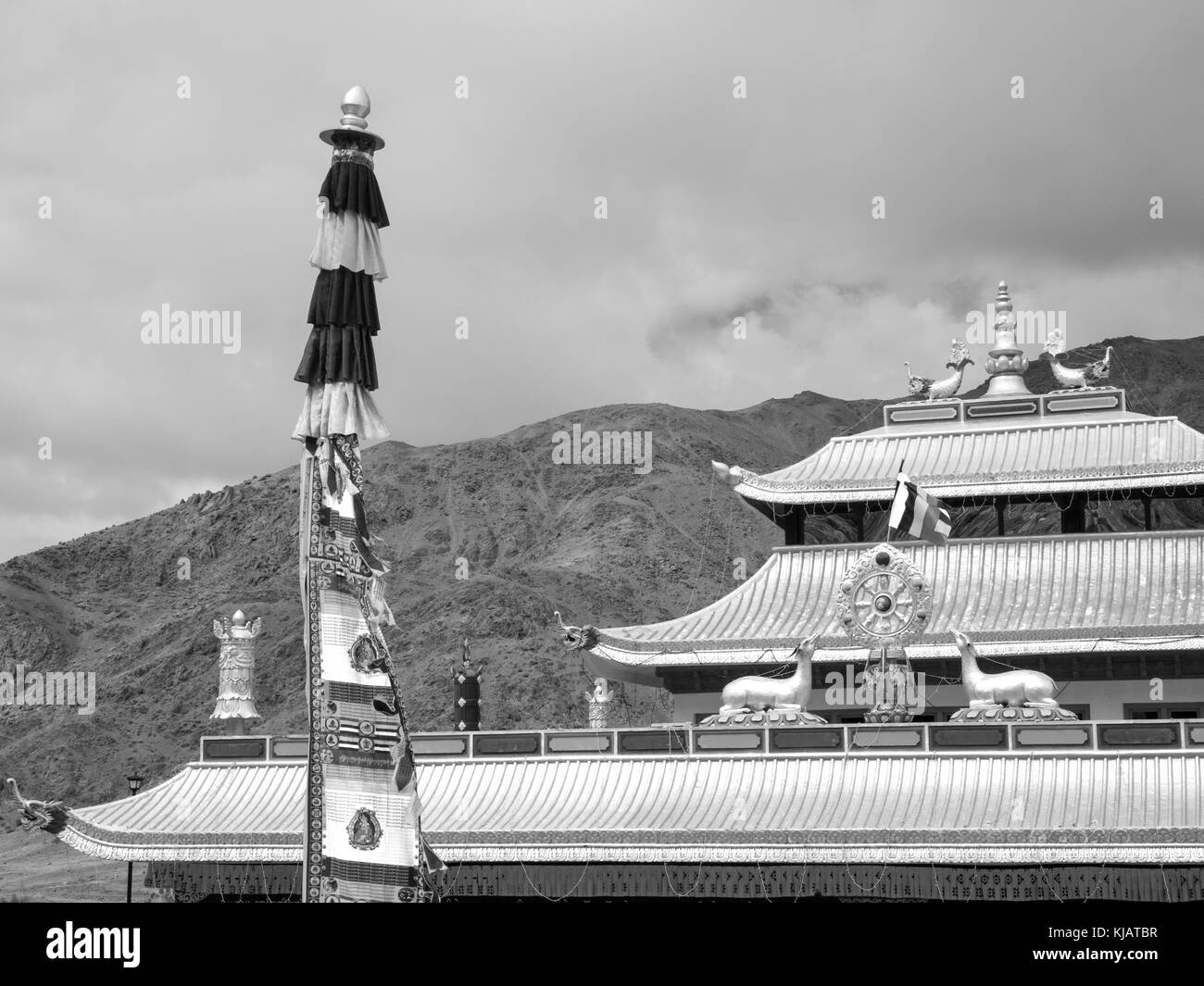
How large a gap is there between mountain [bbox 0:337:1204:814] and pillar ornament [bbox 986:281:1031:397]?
33.6 meters

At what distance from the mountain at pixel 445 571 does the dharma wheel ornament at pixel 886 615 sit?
42.0 meters

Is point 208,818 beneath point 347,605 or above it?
beneath

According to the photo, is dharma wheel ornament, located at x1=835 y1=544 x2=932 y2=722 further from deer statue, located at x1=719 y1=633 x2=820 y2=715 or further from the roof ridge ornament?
the roof ridge ornament

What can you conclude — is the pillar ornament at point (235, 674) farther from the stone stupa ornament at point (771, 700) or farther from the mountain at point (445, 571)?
the mountain at point (445, 571)

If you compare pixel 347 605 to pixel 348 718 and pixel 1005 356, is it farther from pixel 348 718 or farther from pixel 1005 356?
pixel 1005 356

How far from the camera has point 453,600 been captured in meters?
104

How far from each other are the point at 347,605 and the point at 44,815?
12450 millimetres

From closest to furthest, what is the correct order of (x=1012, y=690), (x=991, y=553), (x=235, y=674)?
(x=1012, y=690), (x=235, y=674), (x=991, y=553)

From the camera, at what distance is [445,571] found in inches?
4759

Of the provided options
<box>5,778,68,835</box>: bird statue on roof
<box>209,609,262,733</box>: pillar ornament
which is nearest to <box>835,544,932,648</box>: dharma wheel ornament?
<box>209,609,262,733</box>: pillar ornament

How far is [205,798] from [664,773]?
852cm

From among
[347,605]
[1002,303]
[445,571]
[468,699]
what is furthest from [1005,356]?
[445,571]

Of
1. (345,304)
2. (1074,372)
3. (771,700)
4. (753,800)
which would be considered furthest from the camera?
(1074,372)

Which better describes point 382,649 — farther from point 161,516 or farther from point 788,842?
point 161,516
